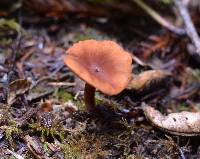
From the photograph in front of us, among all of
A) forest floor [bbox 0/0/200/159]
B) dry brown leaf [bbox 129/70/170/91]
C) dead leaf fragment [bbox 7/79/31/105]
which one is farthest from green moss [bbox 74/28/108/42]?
dead leaf fragment [bbox 7/79/31/105]

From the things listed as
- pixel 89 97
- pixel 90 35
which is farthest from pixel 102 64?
pixel 90 35

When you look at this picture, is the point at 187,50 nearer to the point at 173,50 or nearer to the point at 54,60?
the point at 173,50

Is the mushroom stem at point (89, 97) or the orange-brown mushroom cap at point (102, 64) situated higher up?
the orange-brown mushroom cap at point (102, 64)

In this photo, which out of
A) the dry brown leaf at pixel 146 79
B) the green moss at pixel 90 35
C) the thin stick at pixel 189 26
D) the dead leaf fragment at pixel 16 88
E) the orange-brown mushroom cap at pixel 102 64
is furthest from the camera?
the green moss at pixel 90 35

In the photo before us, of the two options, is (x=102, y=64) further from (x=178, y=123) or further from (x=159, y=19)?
(x=159, y=19)

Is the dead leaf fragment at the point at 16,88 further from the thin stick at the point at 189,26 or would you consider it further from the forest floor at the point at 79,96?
the thin stick at the point at 189,26

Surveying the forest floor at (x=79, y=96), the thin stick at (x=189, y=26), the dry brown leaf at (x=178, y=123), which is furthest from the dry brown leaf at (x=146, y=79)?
the thin stick at (x=189, y=26)
